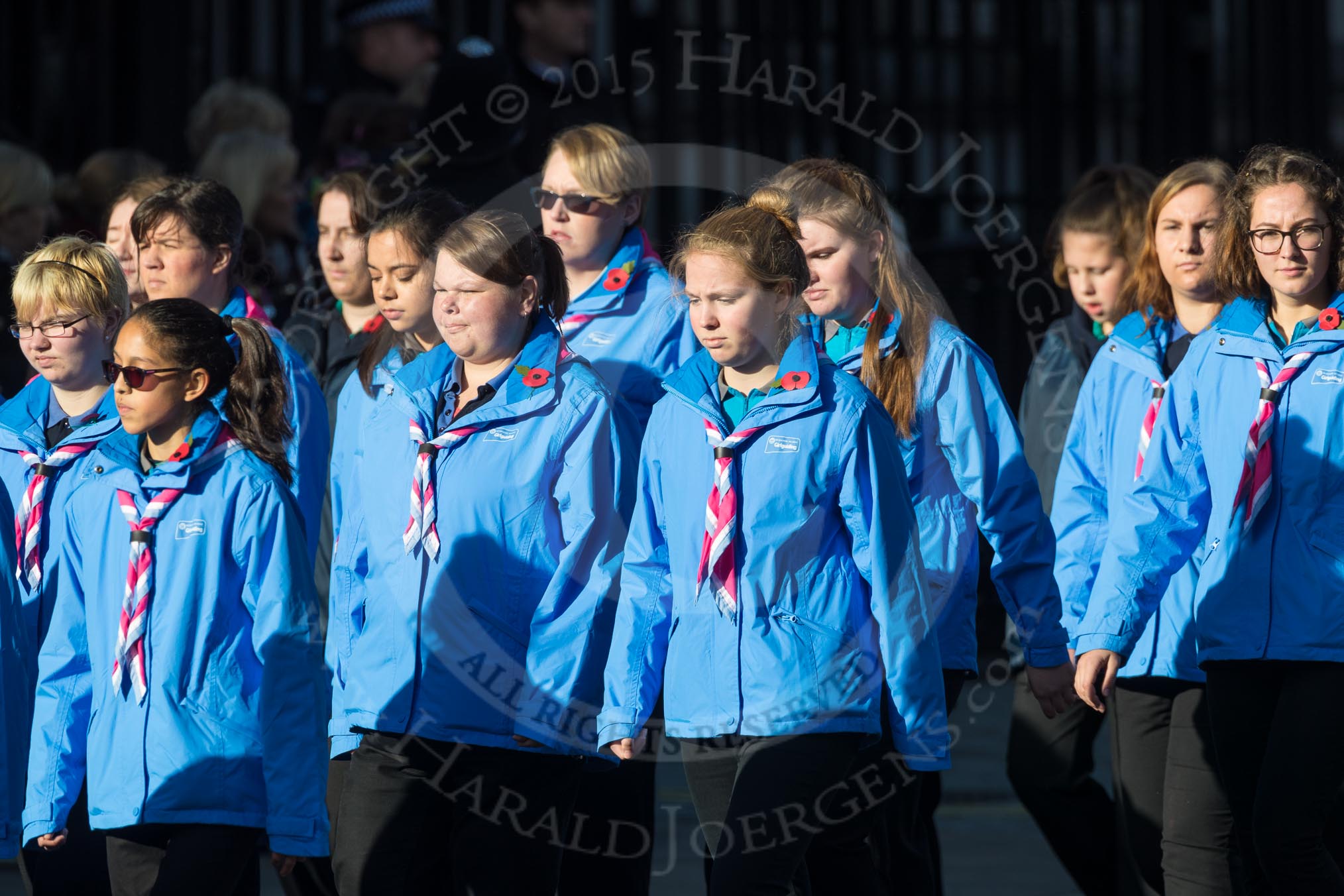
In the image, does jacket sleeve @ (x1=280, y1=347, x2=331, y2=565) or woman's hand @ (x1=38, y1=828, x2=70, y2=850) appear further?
jacket sleeve @ (x1=280, y1=347, x2=331, y2=565)

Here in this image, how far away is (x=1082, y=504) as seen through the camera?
499cm

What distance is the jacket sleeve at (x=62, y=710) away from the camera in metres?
4.12

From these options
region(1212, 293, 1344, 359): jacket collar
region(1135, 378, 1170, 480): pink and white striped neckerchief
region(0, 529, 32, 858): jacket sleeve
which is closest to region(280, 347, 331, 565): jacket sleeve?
region(0, 529, 32, 858): jacket sleeve

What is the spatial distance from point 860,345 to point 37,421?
188 cm

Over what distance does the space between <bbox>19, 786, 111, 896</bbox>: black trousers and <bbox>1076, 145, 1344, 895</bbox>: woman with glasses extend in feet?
7.13

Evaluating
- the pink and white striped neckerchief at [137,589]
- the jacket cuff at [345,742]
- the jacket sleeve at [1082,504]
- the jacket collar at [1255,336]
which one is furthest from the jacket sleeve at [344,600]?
the jacket collar at [1255,336]

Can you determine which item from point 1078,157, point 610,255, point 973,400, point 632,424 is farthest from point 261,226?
point 1078,157

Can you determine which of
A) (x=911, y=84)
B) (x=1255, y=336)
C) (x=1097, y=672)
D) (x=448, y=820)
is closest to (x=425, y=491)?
(x=448, y=820)

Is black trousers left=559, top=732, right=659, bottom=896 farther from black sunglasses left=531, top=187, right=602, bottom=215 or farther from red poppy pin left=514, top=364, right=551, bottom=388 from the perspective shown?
black sunglasses left=531, top=187, right=602, bottom=215

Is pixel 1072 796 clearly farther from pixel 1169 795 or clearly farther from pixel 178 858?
pixel 178 858

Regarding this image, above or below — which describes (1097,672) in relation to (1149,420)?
below

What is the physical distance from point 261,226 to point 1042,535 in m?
3.47

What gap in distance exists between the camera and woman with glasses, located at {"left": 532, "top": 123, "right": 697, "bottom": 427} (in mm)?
5039

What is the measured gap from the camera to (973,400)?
447cm
